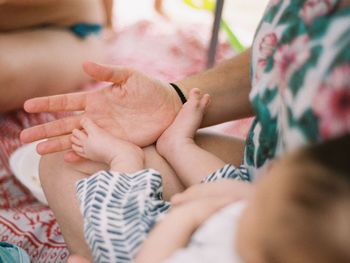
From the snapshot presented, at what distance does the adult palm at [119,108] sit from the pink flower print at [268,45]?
0.78ft

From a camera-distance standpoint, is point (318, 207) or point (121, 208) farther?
point (121, 208)

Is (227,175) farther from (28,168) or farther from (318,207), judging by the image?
(28,168)

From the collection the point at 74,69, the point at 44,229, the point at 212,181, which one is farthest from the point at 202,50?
the point at 212,181

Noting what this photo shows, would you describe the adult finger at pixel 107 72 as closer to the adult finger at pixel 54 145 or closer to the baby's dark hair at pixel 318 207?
the adult finger at pixel 54 145

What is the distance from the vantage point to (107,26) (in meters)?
2.12

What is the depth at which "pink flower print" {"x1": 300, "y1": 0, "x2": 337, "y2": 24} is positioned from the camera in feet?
2.04

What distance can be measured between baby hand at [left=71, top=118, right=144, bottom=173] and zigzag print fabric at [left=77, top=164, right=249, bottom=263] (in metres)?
0.05

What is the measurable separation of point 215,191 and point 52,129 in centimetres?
38

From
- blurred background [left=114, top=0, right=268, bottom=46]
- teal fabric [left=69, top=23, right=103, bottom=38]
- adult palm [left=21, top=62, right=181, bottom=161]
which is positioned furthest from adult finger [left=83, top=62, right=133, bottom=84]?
blurred background [left=114, top=0, right=268, bottom=46]

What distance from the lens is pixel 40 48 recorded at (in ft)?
4.74

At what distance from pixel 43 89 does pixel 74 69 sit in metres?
0.14

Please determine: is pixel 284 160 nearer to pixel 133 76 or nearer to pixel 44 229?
pixel 133 76

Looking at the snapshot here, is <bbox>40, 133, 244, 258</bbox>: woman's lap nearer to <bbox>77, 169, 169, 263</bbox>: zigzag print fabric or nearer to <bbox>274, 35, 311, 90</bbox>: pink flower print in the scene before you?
<bbox>77, 169, 169, 263</bbox>: zigzag print fabric

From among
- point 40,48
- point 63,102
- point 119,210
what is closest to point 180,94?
point 63,102
